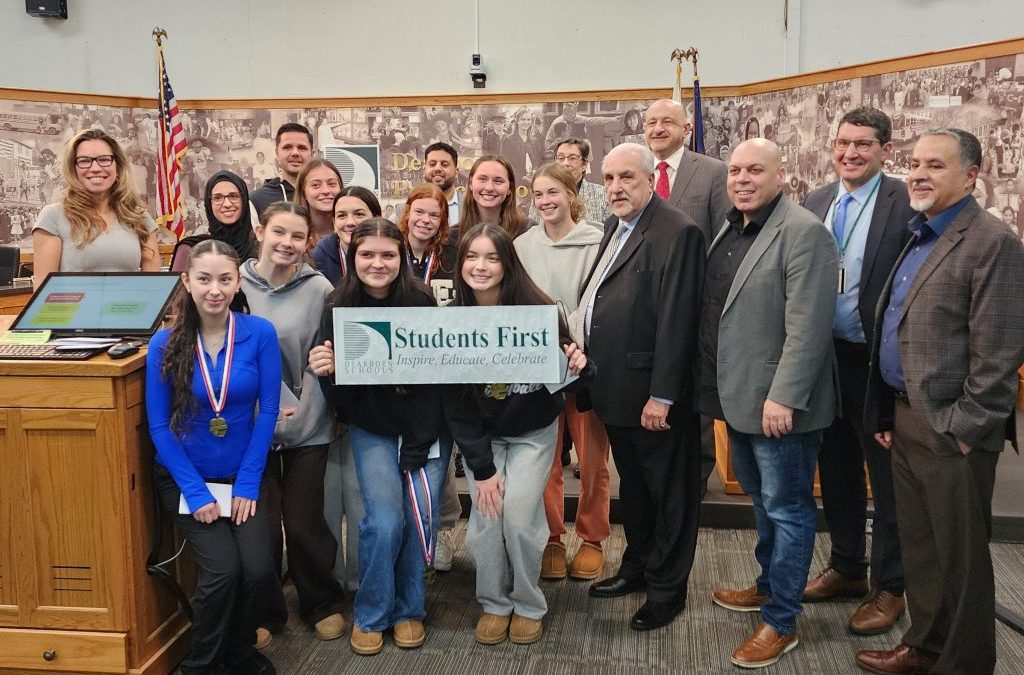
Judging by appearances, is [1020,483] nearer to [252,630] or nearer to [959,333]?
[959,333]

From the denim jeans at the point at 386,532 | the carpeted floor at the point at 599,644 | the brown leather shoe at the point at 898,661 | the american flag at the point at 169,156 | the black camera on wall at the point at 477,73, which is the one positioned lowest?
the carpeted floor at the point at 599,644

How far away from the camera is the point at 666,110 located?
4.00 meters

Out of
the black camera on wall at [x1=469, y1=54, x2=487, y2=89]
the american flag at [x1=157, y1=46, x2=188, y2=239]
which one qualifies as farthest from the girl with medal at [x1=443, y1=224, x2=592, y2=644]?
the black camera on wall at [x1=469, y1=54, x2=487, y2=89]

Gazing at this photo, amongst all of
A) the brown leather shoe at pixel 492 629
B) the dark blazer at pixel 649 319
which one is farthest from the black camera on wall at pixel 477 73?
the brown leather shoe at pixel 492 629

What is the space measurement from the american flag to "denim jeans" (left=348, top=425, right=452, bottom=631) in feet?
16.7

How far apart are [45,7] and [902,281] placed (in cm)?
873

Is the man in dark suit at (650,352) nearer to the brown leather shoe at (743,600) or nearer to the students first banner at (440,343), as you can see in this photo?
the brown leather shoe at (743,600)

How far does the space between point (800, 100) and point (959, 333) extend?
177 inches

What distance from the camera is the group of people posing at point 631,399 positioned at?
2.54 m

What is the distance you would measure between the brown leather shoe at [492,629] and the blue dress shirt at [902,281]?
62.5 inches

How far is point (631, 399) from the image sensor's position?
3076mm

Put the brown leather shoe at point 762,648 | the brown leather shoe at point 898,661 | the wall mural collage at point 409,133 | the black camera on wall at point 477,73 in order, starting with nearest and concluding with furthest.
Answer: the brown leather shoe at point 898,661
the brown leather shoe at point 762,648
the wall mural collage at point 409,133
the black camera on wall at point 477,73

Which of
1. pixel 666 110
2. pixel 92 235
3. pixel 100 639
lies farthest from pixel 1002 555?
pixel 92 235

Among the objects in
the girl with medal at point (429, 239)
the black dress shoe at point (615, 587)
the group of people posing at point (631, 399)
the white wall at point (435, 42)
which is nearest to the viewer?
the group of people posing at point (631, 399)
